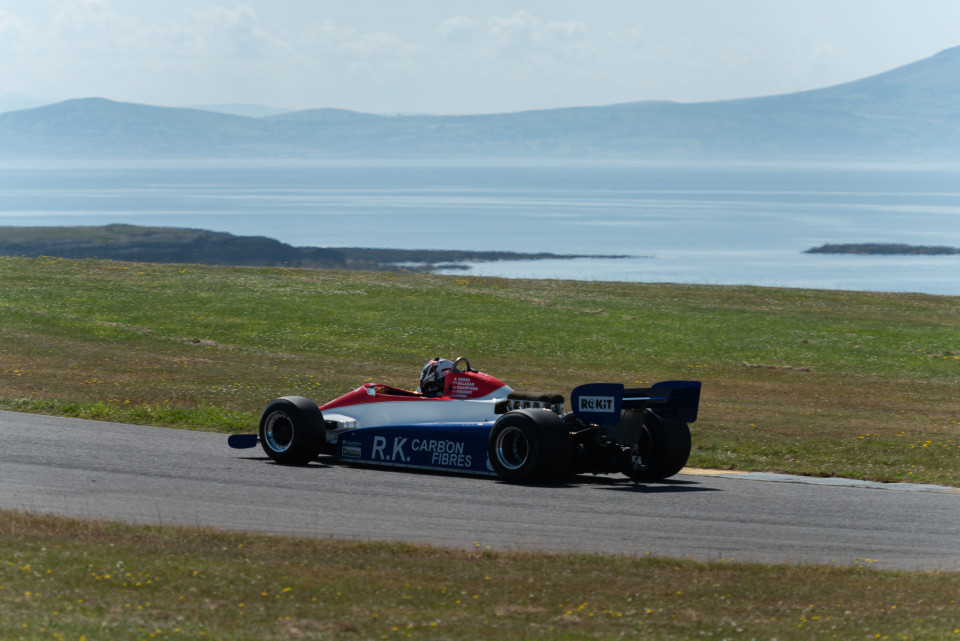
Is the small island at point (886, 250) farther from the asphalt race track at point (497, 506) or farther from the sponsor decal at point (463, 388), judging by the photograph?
the asphalt race track at point (497, 506)

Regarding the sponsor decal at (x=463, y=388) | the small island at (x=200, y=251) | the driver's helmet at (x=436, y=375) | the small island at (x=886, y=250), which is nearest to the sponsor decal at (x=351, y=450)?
the driver's helmet at (x=436, y=375)

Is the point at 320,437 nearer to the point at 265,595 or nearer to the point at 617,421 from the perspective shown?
the point at 617,421

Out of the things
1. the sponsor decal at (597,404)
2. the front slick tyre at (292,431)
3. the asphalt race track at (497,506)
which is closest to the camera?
the asphalt race track at (497,506)

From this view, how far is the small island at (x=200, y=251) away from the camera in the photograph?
124 m

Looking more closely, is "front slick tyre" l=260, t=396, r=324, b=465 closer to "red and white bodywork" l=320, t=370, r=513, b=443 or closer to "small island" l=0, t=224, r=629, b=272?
"red and white bodywork" l=320, t=370, r=513, b=443

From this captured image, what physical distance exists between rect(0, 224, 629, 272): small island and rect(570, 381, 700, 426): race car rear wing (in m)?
108

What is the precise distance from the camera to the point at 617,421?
45.9 feet

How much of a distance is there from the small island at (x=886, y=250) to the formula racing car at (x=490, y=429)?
14511 centimetres

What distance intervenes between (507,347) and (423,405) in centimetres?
1891

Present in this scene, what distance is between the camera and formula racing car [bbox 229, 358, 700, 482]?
14.1 metres

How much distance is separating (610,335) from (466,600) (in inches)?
1130

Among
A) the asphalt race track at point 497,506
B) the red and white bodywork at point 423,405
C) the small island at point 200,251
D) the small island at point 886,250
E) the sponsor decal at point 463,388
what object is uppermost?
the small island at point 886,250

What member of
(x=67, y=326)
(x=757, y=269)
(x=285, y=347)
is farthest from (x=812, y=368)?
(x=757, y=269)

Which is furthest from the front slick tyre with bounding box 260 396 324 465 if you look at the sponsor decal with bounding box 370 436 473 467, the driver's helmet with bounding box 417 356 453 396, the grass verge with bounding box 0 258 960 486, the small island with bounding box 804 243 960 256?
the small island with bounding box 804 243 960 256
